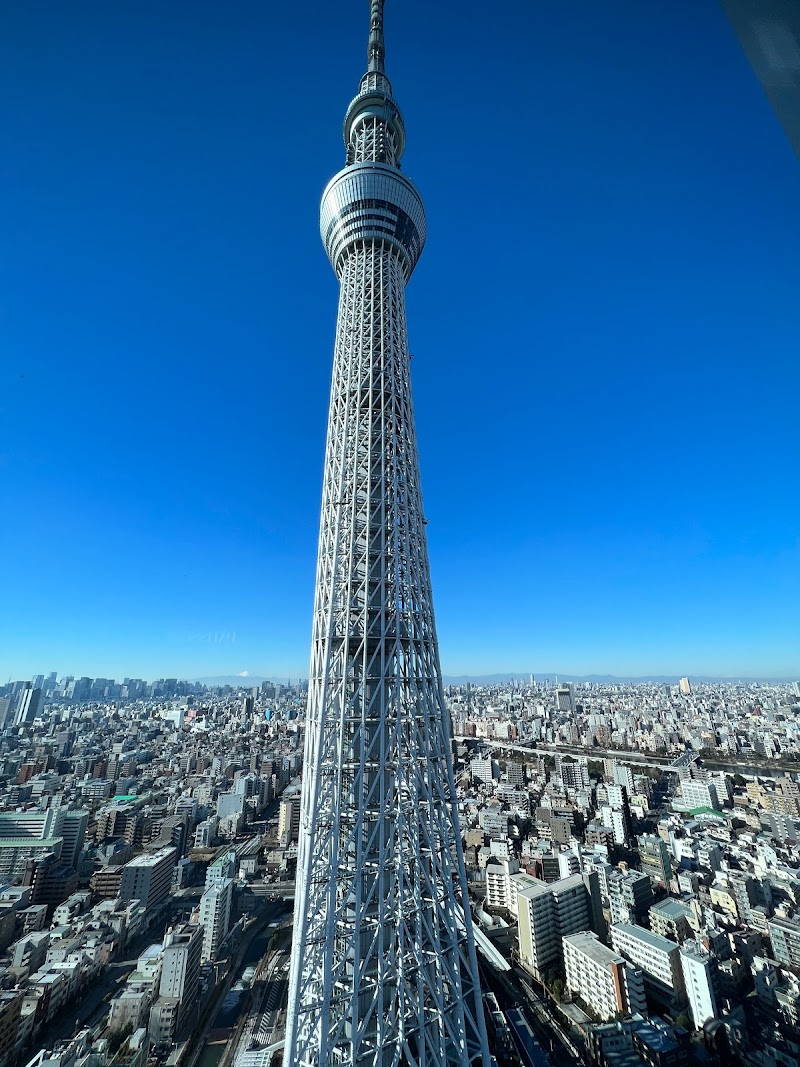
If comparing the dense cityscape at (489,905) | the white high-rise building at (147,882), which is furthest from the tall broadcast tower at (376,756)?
→ the white high-rise building at (147,882)

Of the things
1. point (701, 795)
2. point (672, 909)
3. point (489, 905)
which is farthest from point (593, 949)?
point (701, 795)

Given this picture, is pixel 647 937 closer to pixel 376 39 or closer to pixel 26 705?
pixel 376 39

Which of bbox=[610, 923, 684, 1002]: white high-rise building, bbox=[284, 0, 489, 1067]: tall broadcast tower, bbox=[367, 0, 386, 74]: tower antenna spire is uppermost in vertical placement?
bbox=[367, 0, 386, 74]: tower antenna spire

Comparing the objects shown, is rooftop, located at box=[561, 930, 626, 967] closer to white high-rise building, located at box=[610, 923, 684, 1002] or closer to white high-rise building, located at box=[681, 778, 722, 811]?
white high-rise building, located at box=[610, 923, 684, 1002]

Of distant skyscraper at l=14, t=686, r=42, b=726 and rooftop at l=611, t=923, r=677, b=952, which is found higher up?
distant skyscraper at l=14, t=686, r=42, b=726

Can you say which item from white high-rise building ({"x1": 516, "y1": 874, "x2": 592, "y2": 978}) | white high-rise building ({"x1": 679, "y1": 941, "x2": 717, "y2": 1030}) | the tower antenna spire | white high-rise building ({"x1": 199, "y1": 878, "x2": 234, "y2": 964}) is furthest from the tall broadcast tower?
white high-rise building ({"x1": 199, "y1": 878, "x2": 234, "y2": 964})

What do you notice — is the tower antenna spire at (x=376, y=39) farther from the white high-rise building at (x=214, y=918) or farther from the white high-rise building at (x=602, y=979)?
the white high-rise building at (x=214, y=918)
